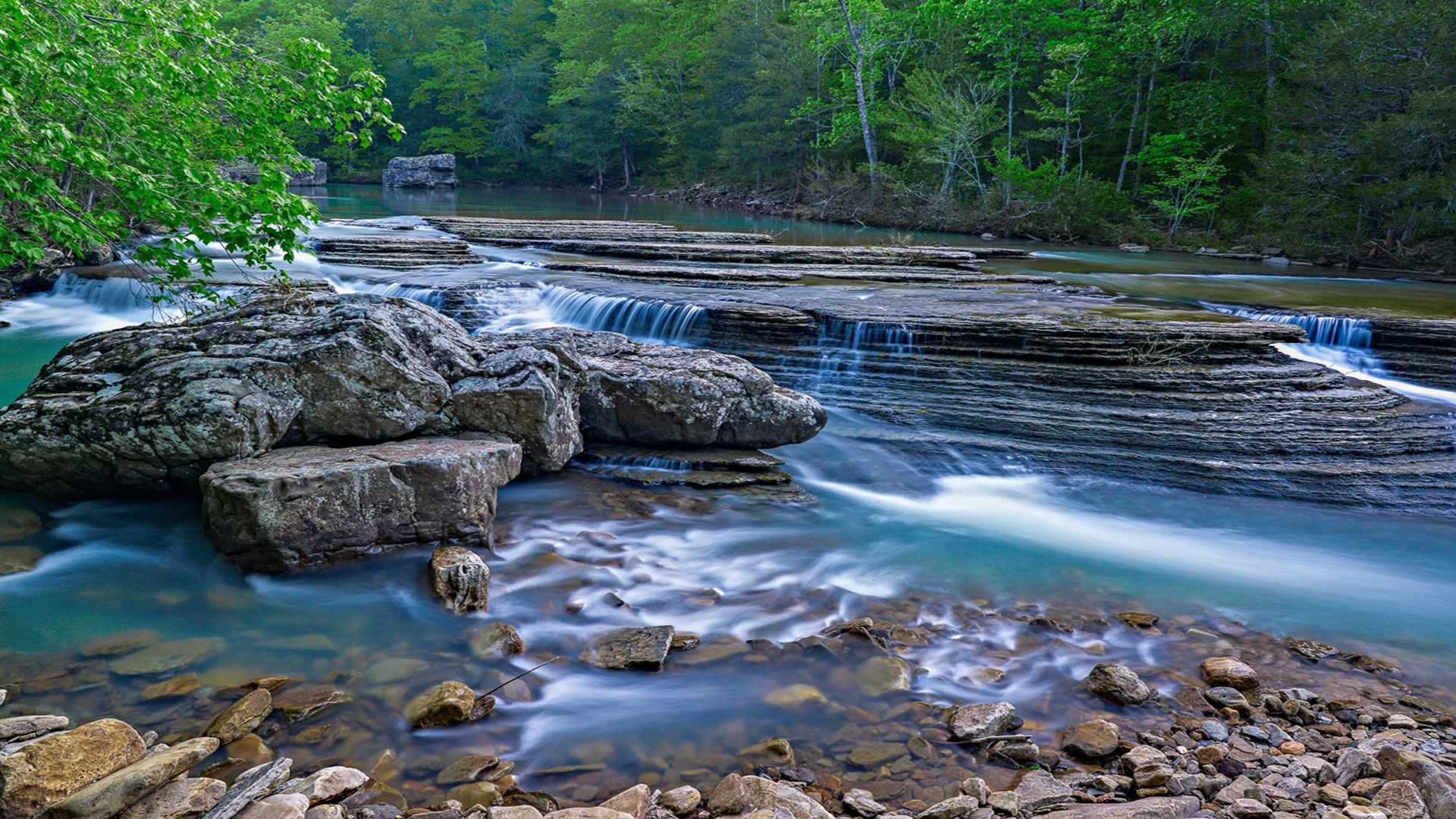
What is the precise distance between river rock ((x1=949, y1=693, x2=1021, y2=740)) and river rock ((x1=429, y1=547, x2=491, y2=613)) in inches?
104

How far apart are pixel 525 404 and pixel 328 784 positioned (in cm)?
335

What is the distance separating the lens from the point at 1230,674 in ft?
13.4

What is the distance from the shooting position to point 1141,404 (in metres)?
7.89

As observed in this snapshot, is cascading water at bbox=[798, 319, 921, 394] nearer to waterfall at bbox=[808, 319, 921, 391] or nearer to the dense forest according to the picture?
waterfall at bbox=[808, 319, 921, 391]

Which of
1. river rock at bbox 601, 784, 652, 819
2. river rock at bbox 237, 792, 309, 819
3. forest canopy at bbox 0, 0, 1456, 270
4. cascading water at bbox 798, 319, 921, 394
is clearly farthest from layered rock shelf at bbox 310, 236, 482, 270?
river rock at bbox 601, 784, 652, 819

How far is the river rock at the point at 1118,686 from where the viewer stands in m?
3.85

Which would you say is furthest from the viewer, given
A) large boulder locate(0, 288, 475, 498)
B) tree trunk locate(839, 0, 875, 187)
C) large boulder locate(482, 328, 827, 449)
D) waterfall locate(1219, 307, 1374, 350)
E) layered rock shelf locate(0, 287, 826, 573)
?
tree trunk locate(839, 0, 875, 187)

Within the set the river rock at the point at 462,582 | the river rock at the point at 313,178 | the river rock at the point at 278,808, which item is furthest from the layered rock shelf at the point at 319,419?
the river rock at the point at 313,178

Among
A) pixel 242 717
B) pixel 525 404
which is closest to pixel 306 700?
pixel 242 717

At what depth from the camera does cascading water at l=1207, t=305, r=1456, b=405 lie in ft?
28.1

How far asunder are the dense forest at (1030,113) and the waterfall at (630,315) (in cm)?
463

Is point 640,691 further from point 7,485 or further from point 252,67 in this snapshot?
point 252,67

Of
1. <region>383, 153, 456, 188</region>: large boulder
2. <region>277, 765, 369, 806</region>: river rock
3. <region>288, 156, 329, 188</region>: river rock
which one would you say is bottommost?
<region>277, 765, 369, 806</region>: river rock

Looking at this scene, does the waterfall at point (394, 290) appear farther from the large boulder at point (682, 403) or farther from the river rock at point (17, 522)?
the river rock at point (17, 522)
